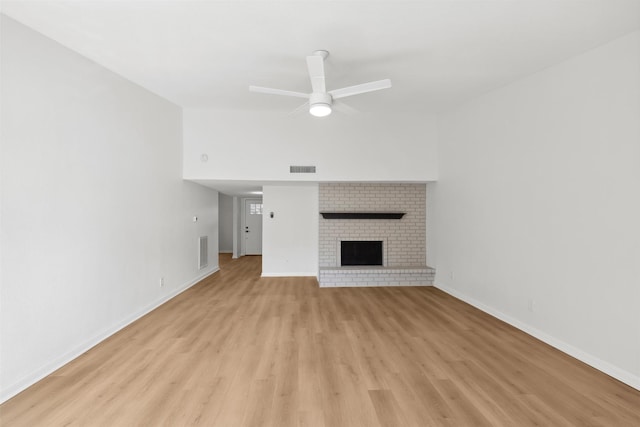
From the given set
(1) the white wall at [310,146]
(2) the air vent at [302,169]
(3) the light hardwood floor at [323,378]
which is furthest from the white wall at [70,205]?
(2) the air vent at [302,169]

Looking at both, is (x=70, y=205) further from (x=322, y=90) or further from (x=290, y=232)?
(x=290, y=232)

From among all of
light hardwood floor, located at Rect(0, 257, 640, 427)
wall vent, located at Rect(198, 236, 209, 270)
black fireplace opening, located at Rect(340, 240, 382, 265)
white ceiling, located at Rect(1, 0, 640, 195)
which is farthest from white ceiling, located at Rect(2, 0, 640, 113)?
black fireplace opening, located at Rect(340, 240, 382, 265)

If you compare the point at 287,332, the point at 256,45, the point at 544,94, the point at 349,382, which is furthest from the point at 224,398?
the point at 544,94

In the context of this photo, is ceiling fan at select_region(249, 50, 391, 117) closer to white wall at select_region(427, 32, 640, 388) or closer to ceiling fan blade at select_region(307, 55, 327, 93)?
ceiling fan blade at select_region(307, 55, 327, 93)

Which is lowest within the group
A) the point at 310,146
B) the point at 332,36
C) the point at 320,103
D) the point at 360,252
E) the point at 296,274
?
the point at 296,274

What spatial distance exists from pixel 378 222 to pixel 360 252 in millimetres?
694

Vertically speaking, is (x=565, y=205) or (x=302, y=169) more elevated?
(x=302, y=169)

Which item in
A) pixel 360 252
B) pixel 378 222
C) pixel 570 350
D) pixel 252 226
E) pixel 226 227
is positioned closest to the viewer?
pixel 570 350

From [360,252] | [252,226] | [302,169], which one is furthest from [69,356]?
[252,226]

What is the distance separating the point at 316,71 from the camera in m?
2.66

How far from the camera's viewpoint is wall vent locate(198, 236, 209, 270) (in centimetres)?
575

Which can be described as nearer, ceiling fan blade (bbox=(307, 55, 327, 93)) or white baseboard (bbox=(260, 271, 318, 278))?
ceiling fan blade (bbox=(307, 55, 327, 93))

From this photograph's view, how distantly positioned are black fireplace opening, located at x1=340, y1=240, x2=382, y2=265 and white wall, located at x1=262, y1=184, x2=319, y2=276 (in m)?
0.69

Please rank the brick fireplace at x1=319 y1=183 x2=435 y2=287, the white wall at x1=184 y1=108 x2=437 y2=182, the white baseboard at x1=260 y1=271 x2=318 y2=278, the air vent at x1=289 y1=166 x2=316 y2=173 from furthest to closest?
the white baseboard at x1=260 y1=271 x2=318 y2=278, the brick fireplace at x1=319 y1=183 x2=435 y2=287, the air vent at x1=289 y1=166 x2=316 y2=173, the white wall at x1=184 y1=108 x2=437 y2=182
